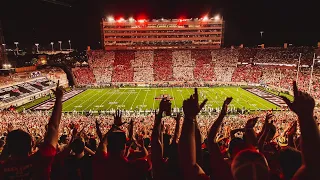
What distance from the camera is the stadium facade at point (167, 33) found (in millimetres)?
85688

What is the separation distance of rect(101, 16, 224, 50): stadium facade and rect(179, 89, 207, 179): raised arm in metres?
84.4

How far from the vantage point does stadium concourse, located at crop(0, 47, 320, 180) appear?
205cm

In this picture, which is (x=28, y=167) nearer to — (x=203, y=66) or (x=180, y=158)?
(x=180, y=158)

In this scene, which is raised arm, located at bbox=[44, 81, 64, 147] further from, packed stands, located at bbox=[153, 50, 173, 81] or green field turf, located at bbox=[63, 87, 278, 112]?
packed stands, located at bbox=[153, 50, 173, 81]

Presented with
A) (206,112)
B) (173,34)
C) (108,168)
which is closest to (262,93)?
(206,112)

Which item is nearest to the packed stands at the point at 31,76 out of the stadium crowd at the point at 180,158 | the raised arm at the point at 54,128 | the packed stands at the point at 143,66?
the packed stands at the point at 143,66

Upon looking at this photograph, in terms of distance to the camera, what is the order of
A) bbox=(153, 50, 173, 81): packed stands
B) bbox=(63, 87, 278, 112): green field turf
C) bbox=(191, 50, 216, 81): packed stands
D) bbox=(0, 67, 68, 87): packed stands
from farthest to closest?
bbox=(153, 50, 173, 81): packed stands < bbox=(191, 50, 216, 81): packed stands < bbox=(0, 67, 68, 87): packed stands < bbox=(63, 87, 278, 112): green field turf

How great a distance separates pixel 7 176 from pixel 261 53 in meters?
69.5

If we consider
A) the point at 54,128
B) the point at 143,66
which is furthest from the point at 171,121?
the point at 143,66

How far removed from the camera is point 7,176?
2.47 metres

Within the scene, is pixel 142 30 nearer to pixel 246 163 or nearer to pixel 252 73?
pixel 252 73

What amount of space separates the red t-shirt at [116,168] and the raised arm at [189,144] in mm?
694

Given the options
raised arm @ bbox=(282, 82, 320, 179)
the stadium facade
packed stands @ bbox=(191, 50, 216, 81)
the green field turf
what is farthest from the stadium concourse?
the stadium facade

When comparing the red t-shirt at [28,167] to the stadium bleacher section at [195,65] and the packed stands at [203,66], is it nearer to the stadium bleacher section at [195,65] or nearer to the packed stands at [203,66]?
the stadium bleacher section at [195,65]
